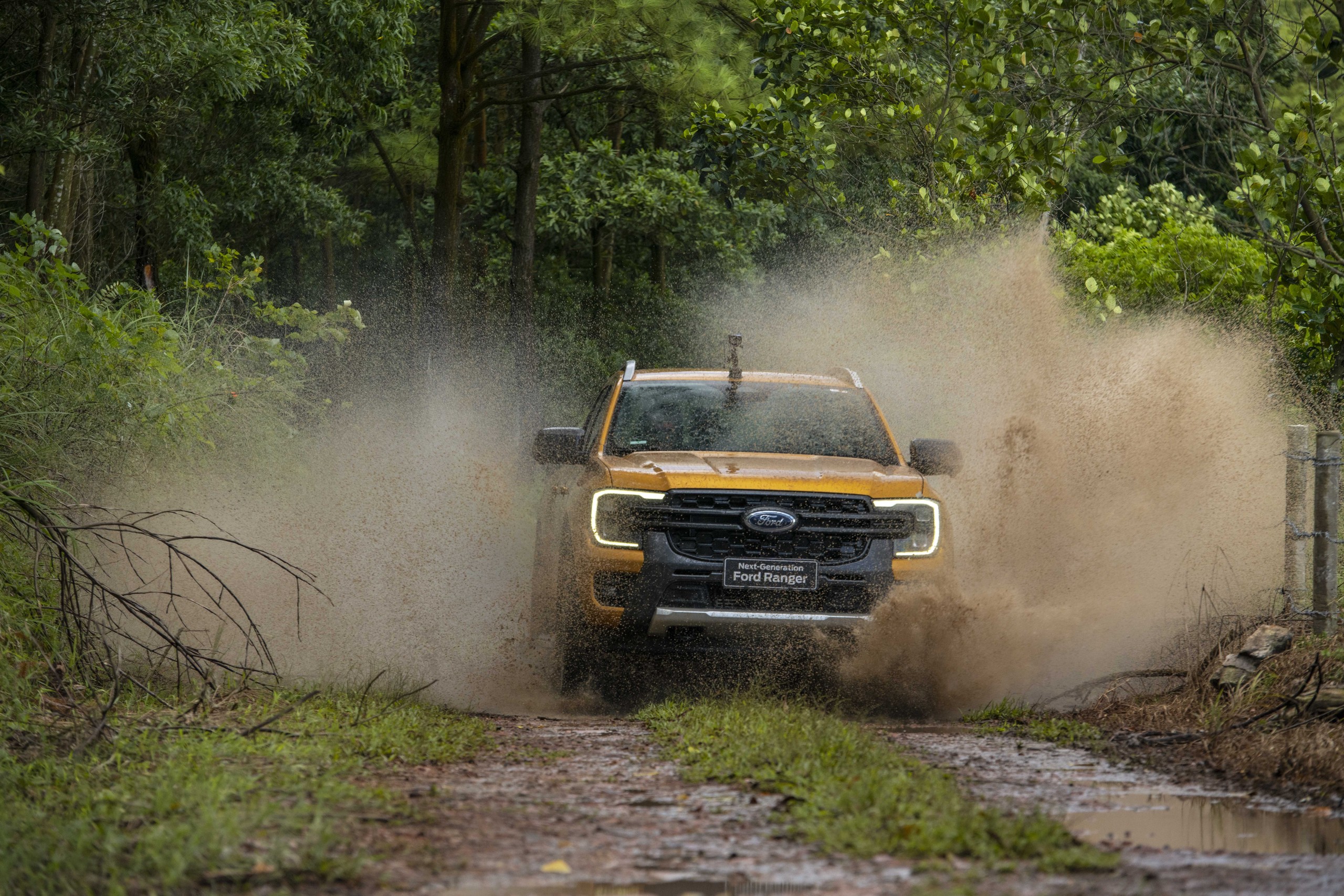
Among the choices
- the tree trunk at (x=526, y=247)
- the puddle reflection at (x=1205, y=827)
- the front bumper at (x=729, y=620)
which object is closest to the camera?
the puddle reflection at (x=1205, y=827)

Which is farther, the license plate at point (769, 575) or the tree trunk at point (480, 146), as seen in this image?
the tree trunk at point (480, 146)

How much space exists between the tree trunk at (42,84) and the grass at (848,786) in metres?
9.19

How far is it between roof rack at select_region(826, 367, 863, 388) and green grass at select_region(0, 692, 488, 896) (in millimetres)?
3614

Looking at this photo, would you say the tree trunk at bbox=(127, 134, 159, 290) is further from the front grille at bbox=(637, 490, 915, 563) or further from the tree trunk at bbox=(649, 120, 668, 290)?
the front grille at bbox=(637, 490, 915, 563)

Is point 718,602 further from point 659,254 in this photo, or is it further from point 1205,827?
point 659,254

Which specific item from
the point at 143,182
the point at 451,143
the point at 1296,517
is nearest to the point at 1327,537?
the point at 1296,517

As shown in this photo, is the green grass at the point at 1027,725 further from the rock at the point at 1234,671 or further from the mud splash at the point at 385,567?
the mud splash at the point at 385,567

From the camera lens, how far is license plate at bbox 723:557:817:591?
705 centimetres

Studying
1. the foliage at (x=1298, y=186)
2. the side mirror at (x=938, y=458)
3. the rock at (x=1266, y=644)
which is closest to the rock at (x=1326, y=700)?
the rock at (x=1266, y=644)

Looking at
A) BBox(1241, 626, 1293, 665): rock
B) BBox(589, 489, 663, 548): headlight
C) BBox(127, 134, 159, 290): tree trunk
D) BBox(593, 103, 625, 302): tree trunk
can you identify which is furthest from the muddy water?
BBox(593, 103, 625, 302): tree trunk

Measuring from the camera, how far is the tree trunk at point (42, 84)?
13.4 meters

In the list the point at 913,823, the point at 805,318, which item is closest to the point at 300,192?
the point at 805,318

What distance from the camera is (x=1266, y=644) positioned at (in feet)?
22.7

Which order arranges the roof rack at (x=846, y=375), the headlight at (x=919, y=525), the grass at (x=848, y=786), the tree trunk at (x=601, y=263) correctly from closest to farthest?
Result: the grass at (x=848, y=786)
the headlight at (x=919, y=525)
the roof rack at (x=846, y=375)
the tree trunk at (x=601, y=263)
